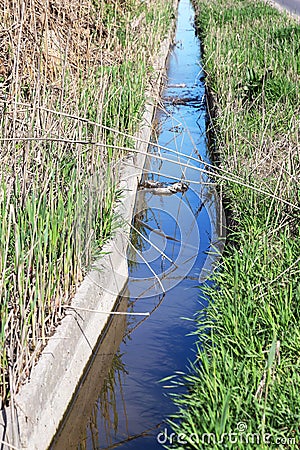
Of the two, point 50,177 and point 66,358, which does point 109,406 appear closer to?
point 66,358

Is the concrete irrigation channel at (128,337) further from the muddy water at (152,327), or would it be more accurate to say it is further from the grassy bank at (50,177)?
the grassy bank at (50,177)

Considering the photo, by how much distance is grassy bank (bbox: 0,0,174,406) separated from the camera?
3.54 metres

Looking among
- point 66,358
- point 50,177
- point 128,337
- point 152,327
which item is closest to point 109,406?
point 66,358

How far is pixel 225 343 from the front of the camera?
373 centimetres

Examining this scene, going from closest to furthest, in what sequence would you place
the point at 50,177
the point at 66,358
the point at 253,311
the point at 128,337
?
the point at 66,358
the point at 253,311
the point at 50,177
the point at 128,337

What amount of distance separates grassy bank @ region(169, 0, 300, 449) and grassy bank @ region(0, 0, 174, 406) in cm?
74

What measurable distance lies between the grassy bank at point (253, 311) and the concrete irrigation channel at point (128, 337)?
21cm

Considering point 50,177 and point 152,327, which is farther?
point 152,327

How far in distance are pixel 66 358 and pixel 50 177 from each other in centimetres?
94

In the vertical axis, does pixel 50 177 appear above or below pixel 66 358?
above

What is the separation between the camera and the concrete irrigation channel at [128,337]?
354cm

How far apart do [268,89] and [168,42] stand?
5.91 m

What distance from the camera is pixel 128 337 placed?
4629 mm

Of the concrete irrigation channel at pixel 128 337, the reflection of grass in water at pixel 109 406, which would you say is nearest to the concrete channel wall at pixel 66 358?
the concrete irrigation channel at pixel 128 337
